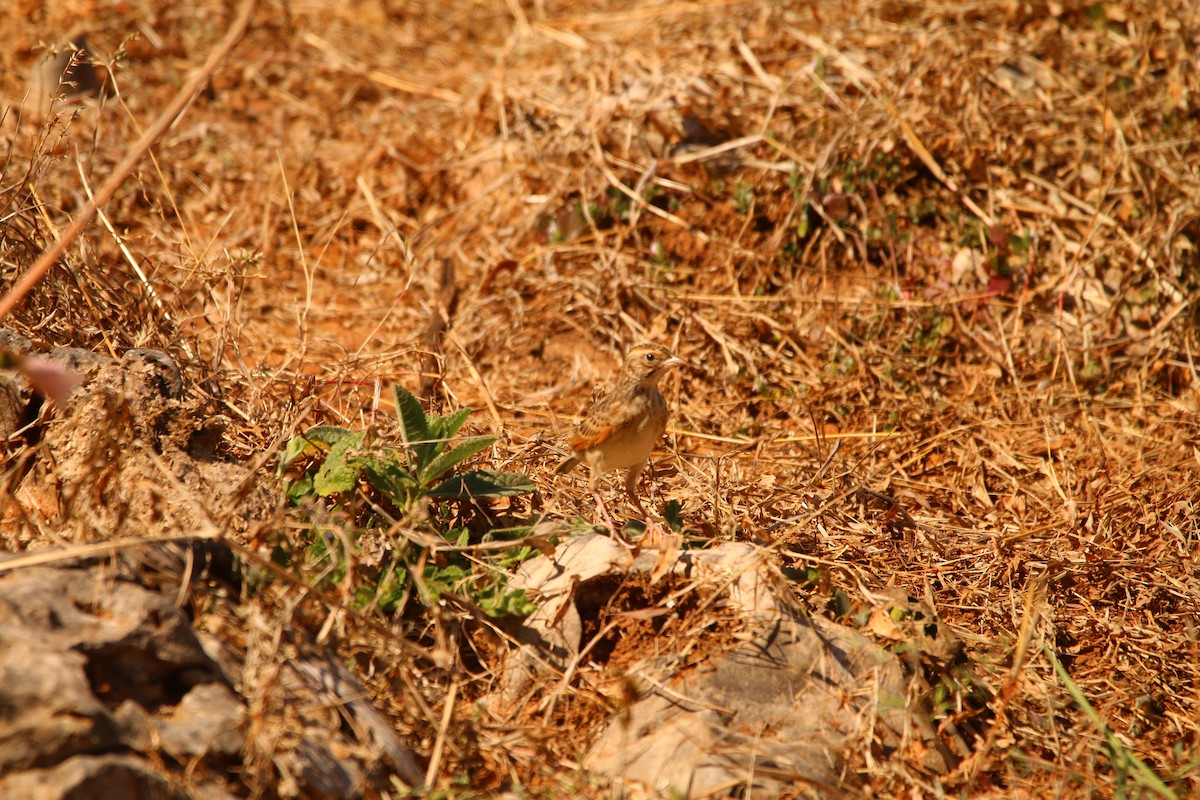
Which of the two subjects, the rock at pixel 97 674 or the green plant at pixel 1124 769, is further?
the green plant at pixel 1124 769

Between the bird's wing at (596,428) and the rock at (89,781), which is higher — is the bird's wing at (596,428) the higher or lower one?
the lower one

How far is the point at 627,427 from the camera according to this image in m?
4.95

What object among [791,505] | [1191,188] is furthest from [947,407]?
[1191,188]

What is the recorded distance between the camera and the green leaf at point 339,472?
4.07m

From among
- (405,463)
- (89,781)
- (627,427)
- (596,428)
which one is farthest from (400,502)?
(89,781)

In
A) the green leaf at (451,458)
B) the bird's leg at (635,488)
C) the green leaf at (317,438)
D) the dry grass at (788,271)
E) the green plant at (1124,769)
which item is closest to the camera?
the green plant at (1124,769)

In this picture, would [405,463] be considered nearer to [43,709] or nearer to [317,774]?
[317,774]

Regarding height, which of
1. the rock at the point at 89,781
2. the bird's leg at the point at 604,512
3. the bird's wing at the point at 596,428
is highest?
the rock at the point at 89,781

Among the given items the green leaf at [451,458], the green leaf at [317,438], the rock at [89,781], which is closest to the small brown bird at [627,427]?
the green leaf at [451,458]

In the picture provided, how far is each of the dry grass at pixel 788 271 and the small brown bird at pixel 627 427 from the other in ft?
0.81

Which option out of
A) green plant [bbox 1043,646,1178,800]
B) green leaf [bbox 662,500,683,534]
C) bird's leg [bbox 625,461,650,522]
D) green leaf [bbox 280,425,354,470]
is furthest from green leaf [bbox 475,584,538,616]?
green plant [bbox 1043,646,1178,800]

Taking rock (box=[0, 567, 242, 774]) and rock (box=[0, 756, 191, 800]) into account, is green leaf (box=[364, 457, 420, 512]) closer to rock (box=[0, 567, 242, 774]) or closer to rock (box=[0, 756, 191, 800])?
rock (box=[0, 567, 242, 774])

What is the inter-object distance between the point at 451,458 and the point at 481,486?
179 millimetres

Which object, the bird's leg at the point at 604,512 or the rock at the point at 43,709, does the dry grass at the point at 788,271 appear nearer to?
the bird's leg at the point at 604,512
